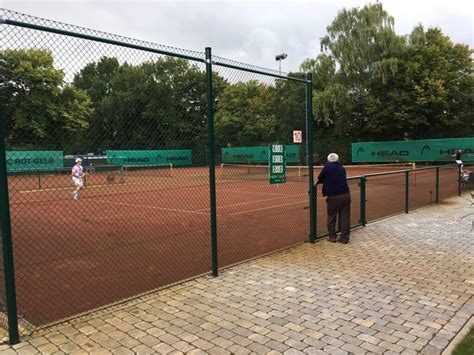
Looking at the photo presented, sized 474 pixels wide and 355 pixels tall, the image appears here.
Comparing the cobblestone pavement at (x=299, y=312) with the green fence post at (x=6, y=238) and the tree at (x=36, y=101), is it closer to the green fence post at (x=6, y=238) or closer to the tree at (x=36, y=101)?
the green fence post at (x=6, y=238)

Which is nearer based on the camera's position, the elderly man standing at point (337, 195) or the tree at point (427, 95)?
the elderly man standing at point (337, 195)

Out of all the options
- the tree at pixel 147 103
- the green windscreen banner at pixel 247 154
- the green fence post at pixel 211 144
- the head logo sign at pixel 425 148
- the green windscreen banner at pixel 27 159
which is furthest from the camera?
the head logo sign at pixel 425 148

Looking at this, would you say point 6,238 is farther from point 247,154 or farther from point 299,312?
point 247,154

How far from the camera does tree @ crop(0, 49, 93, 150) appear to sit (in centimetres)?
377

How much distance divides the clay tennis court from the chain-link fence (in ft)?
0.12

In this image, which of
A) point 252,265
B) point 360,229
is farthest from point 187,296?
point 360,229

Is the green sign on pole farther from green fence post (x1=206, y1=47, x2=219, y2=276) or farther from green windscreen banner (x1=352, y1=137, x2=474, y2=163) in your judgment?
green windscreen banner (x1=352, y1=137, x2=474, y2=163)

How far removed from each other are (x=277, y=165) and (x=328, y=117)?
3275 cm

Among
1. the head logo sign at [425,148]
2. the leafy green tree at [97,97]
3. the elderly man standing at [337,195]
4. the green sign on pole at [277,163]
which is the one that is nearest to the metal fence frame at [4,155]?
the leafy green tree at [97,97]

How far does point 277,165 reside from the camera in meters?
7.21

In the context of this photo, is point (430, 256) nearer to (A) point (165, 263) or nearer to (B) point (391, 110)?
(A) point (165, 263)

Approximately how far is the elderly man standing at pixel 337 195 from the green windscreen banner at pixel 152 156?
2.87 meters

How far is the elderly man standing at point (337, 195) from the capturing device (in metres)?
7.66

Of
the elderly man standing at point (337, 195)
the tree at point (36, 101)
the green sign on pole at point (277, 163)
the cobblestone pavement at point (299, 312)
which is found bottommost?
the cobblestone pavement at point (299, 312)
